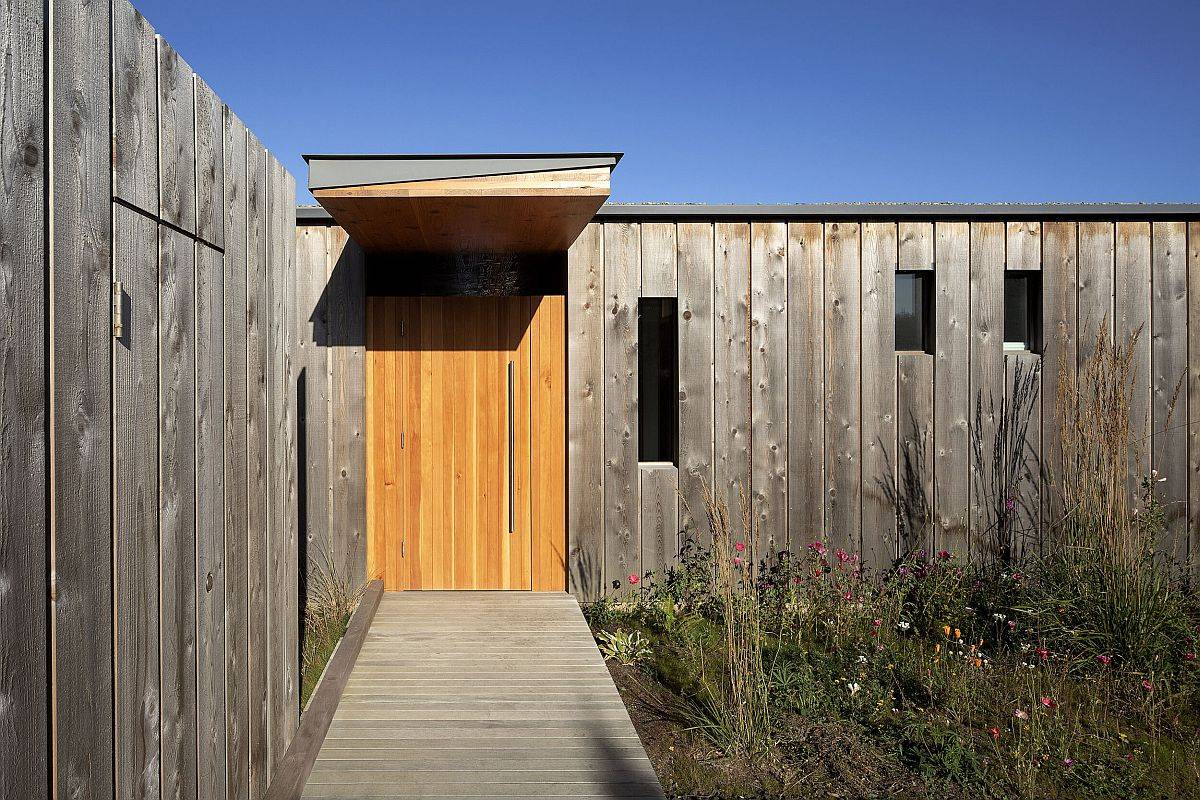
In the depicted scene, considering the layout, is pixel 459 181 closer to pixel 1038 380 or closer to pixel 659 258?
pixel 659 258

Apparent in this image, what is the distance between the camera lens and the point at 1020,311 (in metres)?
5.12

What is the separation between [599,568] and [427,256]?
234 cm

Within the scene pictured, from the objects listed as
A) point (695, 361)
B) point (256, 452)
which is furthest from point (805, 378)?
point (256, 452)

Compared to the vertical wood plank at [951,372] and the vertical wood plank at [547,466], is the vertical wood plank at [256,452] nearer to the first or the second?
the vertical wood plank at [547,466]

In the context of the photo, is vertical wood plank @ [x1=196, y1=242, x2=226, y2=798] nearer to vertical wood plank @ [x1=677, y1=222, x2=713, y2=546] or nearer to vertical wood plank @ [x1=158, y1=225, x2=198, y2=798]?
vertical wood plank @ [x1=158, y1=225, x2=198, y2=798]

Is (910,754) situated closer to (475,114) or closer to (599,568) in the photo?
(599,568)

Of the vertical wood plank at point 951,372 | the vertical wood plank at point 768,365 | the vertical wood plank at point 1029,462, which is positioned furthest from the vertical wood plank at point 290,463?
the vertical wood plank at point 1029,462

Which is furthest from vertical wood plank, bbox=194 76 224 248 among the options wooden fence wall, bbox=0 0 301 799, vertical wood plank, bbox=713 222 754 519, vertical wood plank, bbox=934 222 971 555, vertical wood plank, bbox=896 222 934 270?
vertical wood plank, bbox=934 222 971 555

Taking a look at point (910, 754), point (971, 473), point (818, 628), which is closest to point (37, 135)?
point (910, 754)

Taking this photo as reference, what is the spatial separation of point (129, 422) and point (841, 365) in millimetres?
4261

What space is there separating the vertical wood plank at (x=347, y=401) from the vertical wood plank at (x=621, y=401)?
1.60 meters

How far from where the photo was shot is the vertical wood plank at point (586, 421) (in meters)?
4.92

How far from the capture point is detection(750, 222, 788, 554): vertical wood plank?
4930mm

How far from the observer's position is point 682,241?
4.91m
